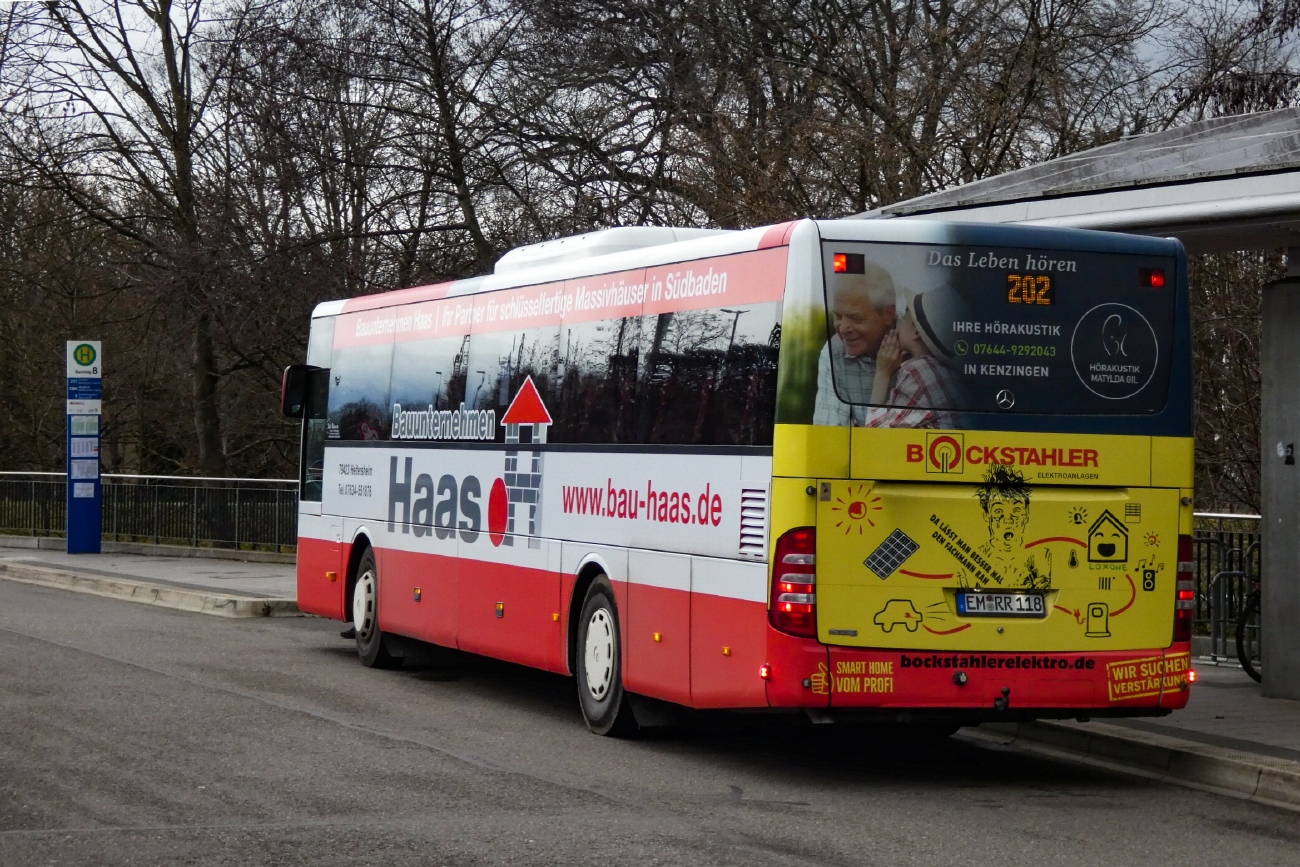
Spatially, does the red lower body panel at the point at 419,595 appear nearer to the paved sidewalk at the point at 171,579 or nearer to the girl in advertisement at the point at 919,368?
the girl in advertisement at the point at 919,368

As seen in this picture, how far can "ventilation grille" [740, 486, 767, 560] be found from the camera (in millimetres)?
9828

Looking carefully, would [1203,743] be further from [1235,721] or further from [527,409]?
[527,409]

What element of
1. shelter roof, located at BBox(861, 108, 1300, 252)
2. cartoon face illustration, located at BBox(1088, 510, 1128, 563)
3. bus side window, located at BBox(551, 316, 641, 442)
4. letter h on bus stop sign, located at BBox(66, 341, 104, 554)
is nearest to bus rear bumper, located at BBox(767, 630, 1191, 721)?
cartoon face illustration, located at BBox(1088, 510, 1128, 563)

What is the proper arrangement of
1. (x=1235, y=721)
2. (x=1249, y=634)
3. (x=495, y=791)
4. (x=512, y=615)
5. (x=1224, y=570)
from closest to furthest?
1. (x=495, y=791)
2. (x=1235, y=721)
3. (x=512, y=615)
4. (x=1249, y=634)
5. (x=1224, y=570)

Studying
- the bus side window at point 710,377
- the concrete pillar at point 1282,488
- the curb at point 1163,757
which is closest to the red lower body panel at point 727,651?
the bus side window at point 710,377

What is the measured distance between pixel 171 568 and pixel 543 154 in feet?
26.9

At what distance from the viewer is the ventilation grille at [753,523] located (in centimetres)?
983

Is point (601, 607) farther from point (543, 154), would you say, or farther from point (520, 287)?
point (543, 154)

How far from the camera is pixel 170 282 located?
31.1 m

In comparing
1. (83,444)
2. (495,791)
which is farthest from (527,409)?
(83,444)

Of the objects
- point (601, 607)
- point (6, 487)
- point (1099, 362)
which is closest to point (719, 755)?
point (601, 607)

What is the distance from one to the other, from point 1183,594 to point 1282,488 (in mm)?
3459

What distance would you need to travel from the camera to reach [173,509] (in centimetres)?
3014

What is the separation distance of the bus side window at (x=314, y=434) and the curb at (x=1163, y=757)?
23.1ft
